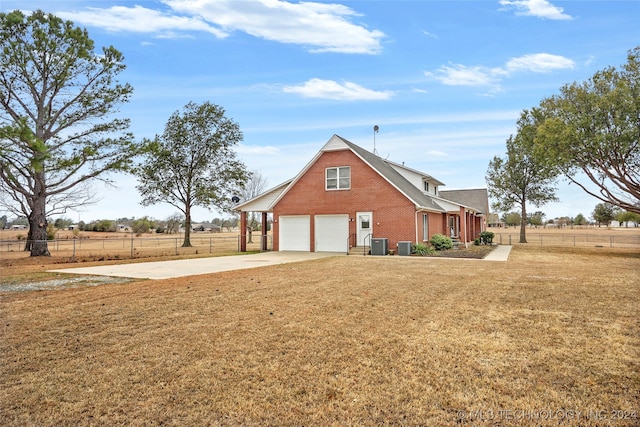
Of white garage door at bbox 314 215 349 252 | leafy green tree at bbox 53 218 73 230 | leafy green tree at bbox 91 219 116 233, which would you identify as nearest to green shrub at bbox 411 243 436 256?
white garage door at bbox 314 215 349 252

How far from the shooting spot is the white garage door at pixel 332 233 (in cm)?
2270

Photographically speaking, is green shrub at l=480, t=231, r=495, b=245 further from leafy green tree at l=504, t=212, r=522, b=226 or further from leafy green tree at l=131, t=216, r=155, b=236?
leafy green tree at l=504, t=212, r=522, b=226

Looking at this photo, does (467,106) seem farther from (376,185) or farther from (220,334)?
(220,334)

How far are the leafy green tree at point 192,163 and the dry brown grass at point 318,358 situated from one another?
28931 mm

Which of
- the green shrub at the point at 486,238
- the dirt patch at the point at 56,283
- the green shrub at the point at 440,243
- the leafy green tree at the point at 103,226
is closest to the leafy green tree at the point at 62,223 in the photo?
the leafy green tree at the point at 103,226

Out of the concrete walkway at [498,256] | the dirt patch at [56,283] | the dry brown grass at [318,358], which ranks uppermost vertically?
the dirt patch at [56,283]

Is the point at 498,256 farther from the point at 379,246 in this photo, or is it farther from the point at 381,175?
the point at 381,175

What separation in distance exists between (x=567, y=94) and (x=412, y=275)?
61.8ft

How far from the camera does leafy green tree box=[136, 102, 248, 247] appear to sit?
36.1m

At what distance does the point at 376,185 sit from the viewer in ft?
71.4

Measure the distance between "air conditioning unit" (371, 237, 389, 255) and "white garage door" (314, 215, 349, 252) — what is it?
2.34 m

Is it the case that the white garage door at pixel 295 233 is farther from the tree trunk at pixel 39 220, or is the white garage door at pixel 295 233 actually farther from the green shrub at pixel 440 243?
the tree trunk at pixel 39 220

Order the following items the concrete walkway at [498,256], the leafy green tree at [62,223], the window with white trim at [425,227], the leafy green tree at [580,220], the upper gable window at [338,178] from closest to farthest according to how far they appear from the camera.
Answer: the concrete walkway at [498,256] → the upper gable window at [338,178] → the window with white trim at [425,227] → the leafy green tree at [62,223] → the leafy green tree at [580,220]

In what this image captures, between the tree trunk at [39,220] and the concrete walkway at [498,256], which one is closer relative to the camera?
the concrete walkway at [498,256]
